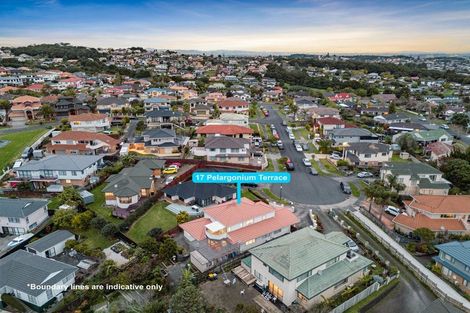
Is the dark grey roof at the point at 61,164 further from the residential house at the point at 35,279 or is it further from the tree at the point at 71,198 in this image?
the residential house at the point at 35,279

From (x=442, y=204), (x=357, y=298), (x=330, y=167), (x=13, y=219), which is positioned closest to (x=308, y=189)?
(x=330, y=167)

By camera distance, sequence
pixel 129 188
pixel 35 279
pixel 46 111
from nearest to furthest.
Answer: pixel 35 279, pixel 129 188, pixel 46 111

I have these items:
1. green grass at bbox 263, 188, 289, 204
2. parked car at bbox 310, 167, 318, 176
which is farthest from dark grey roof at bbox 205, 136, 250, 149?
parked car at bbox 310, 167, 318, 176

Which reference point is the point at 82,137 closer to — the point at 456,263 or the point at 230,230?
the point at 230,230

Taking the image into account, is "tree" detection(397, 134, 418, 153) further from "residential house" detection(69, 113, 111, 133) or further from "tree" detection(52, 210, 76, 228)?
"residential house" detection(69, 113, 111, 133)

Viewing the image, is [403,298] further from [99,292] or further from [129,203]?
[129,203]

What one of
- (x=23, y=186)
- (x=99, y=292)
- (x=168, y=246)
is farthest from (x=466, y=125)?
(x=23, y=186)
